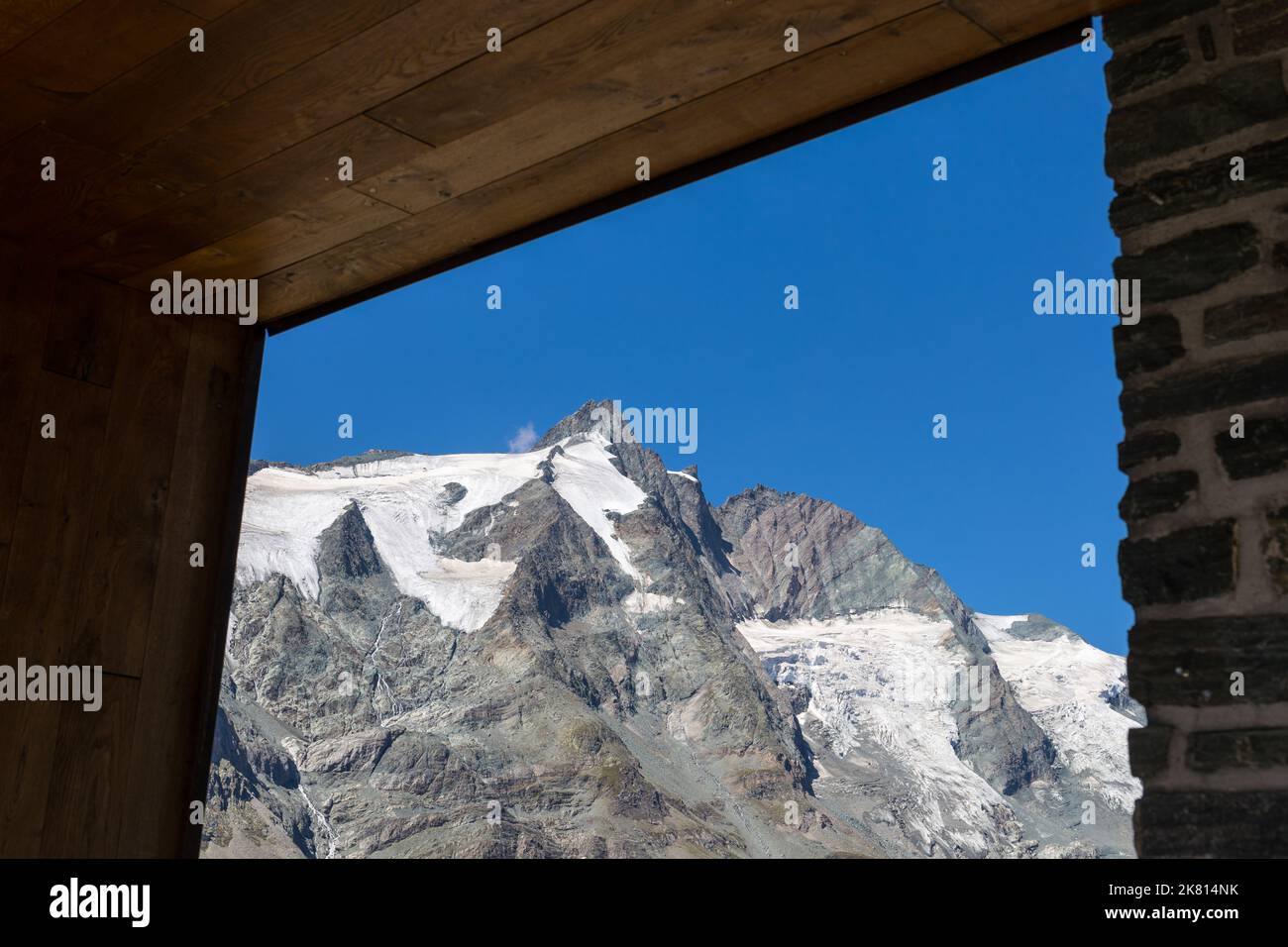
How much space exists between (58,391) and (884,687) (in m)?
82.7

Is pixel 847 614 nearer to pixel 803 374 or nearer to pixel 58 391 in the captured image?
pixel 803 374

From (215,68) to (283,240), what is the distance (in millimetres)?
577

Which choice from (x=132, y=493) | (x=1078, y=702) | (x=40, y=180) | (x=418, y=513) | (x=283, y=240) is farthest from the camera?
(x=1078, y=702)

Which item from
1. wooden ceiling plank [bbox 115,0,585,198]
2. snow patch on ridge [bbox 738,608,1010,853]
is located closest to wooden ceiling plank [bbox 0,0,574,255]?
wooden ceiling plank [bbox 115,0,585,198]

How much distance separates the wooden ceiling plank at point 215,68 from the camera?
182 centimetres

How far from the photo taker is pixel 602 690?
7119 cm

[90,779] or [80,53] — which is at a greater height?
[80,53]

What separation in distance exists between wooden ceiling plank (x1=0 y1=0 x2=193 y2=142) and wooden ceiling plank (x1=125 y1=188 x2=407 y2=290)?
1.52ft

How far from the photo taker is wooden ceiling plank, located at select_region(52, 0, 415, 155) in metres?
1.82

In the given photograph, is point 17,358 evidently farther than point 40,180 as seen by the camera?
Yes

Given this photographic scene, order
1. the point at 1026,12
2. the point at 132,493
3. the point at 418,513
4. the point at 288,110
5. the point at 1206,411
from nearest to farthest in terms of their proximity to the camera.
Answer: the point at 1206,411 → the point at 1026,12 → the point at 288,110 → the point at 132,493 → the point at 418,513

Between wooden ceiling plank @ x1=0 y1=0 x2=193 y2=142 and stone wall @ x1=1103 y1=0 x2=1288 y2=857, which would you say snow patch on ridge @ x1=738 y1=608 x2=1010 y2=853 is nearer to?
stone wall @ x1=1103 y1=0 x2=1288 y2=857

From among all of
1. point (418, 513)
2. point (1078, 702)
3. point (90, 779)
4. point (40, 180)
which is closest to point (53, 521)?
point (90, 779)

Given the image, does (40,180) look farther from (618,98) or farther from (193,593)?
(618,98)
